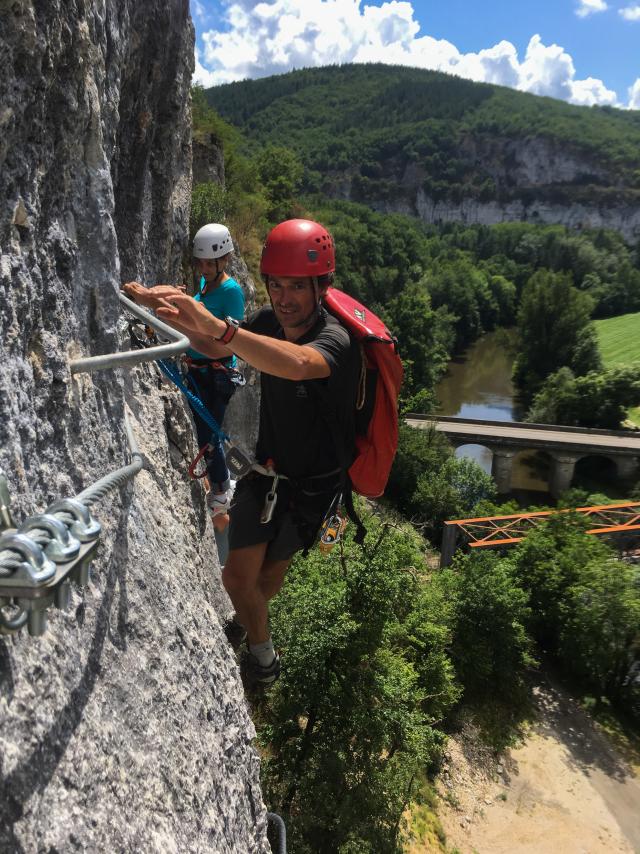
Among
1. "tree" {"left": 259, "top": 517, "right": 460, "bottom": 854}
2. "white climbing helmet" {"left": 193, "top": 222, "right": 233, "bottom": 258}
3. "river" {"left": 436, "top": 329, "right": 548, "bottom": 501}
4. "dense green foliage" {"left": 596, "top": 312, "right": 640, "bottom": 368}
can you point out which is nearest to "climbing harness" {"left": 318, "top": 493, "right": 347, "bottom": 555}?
"white climbing helmet" {"left": 193, "top": 222, "right": 233, "bottom": 258}

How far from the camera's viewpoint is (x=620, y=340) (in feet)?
176

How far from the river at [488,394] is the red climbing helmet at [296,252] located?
108 ft

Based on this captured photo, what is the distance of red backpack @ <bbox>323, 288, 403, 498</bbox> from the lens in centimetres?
317

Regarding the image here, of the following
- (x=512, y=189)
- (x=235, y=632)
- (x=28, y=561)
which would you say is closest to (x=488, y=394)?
(x=235, y=632)

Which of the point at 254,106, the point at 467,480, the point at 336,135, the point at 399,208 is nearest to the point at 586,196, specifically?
the point at 399,208

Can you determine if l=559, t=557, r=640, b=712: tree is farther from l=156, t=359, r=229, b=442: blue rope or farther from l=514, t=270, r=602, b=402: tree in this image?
l=514, t=270, r=602, b=402: tree

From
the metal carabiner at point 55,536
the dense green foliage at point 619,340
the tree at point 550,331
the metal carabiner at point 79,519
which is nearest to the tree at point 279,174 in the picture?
the tree at point 550,331

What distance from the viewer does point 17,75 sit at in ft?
5.18

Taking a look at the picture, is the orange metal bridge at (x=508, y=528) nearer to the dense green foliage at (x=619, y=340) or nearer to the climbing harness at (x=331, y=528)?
the climbing harness at (x=331, y=528)

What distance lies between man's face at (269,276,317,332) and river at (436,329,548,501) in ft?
108

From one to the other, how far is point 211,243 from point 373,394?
2.27m

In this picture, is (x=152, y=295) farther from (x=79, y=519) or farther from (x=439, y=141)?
(x=439, y=141)

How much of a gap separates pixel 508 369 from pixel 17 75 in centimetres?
5490

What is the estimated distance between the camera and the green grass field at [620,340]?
4672 centimetres
